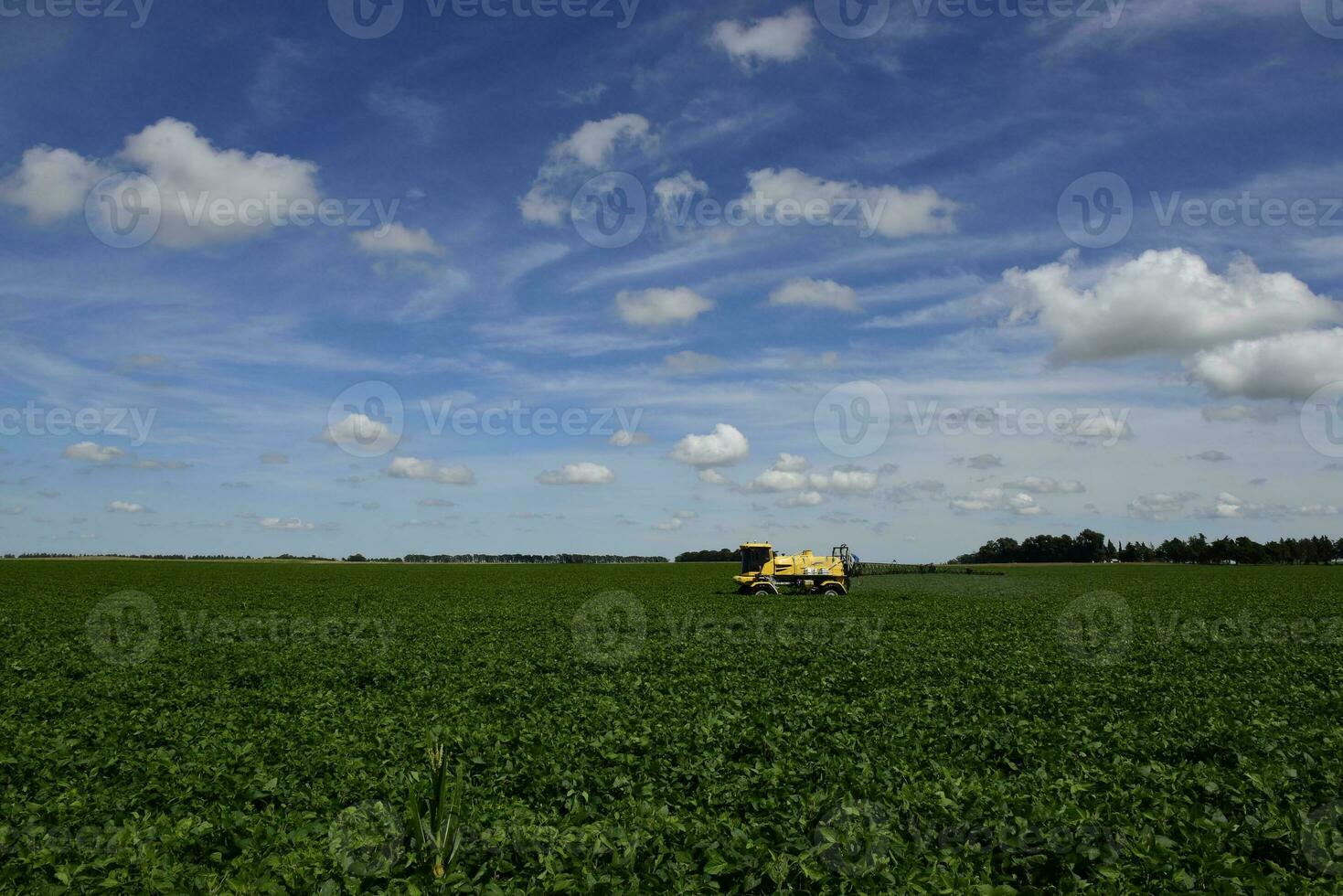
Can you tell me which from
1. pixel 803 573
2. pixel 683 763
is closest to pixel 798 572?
pixel 803 573

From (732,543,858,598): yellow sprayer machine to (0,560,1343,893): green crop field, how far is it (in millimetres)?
23273

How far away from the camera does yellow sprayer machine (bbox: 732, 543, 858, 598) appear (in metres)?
48.8

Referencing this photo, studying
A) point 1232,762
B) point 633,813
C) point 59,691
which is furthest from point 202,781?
point 1232,762

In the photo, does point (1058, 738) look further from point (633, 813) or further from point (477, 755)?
point (477, 755)

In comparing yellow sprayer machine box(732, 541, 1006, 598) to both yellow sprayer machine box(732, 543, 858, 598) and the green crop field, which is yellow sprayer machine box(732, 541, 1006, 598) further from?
the green crop field

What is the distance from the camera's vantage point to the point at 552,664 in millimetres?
20250

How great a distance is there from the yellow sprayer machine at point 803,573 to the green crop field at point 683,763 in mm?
23273

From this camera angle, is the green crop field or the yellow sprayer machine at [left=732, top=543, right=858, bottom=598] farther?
the yellow sprayer machine at [left=732, top=543, right=858, bottom=598]

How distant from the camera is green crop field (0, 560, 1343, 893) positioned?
7.16 meters

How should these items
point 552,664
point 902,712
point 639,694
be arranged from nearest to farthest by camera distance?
point 902,712, point 639,694, point 552,664

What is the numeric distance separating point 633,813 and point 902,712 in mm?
7001

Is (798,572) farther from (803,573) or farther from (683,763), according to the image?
(683,763)

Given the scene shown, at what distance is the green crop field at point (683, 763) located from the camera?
282 inches

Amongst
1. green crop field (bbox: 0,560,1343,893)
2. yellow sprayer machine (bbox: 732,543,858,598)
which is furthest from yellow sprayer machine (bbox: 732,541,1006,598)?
green crop field (bbox: 0,560,1343,893)
